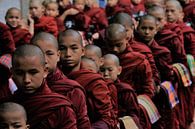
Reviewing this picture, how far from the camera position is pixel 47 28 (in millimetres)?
10742

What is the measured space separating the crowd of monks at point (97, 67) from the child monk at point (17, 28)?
0.01 metres

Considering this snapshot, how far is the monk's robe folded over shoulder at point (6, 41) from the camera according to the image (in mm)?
8828

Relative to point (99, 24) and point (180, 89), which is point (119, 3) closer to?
point (99, 24)

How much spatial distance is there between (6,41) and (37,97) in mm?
3444

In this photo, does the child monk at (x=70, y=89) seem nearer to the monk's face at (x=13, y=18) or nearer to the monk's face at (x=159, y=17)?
the monk's face at (x=13, y=18)

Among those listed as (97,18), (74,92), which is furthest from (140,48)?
(97,18)

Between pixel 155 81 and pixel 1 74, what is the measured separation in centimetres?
315

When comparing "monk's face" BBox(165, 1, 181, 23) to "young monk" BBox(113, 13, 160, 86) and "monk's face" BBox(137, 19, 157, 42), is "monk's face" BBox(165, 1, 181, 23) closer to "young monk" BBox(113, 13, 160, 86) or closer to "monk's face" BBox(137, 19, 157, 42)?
"monk's face" BBox(137, 19, 157, 42)

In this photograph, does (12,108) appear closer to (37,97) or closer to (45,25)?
(37,97)

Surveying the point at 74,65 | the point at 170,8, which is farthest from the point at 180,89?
the point at 74,65

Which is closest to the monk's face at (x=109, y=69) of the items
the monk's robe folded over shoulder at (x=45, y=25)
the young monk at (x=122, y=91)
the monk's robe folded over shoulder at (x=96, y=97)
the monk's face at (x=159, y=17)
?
the young monk at (x=122, y=91)

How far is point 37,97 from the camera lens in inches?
216

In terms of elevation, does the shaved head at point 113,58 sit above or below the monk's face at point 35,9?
below

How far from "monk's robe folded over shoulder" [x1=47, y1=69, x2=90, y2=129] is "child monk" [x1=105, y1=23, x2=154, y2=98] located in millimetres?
2319
